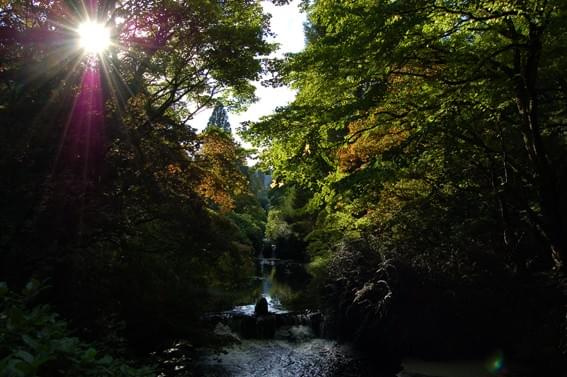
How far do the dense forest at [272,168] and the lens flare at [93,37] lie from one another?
0.34 feet

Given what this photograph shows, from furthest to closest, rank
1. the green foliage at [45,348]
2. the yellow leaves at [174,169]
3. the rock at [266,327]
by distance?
1. the rock at [266,327]
2. the yellow leaves at [174,169]
3. the green foliage at [45,348]

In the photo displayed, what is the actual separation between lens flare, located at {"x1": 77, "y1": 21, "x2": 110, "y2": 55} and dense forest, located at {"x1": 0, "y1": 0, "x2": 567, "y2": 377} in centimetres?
10

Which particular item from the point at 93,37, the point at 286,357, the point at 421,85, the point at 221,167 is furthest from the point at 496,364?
the point at 93,37

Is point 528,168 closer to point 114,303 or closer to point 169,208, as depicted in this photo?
point 169,208

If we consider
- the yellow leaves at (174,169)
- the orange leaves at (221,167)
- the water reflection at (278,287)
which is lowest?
the water reflection at (278,287)

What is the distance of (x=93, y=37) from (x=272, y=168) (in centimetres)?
460

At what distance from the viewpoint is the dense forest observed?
5727 millimetres

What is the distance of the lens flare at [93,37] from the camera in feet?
25.7

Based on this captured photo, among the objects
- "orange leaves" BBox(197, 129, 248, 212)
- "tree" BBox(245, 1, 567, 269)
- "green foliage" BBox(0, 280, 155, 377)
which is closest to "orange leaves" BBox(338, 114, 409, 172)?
"tree" BBox(245, 1, 567, 269)

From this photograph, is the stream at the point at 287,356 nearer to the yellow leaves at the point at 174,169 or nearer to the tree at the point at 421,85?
the yellow leaves at the point at 174,169

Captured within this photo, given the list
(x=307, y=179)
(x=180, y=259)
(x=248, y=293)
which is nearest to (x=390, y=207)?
(x=307, y=179)

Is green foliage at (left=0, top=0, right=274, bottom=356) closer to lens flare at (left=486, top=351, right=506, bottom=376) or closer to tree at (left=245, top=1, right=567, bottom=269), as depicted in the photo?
tree at (left=245, top=1, right=567, bottom=269)

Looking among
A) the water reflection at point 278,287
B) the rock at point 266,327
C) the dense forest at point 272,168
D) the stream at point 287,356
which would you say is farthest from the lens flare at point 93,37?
the water reflection at point 278,287

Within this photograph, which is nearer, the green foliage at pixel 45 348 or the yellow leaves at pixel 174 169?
the green foliage at pixel 45 348
